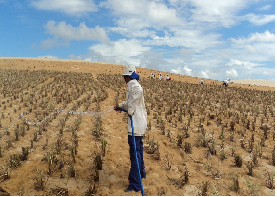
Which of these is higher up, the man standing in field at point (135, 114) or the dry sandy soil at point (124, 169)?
the man standing in field at point (135, 114)

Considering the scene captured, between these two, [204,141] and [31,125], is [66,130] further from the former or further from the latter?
[204,141]

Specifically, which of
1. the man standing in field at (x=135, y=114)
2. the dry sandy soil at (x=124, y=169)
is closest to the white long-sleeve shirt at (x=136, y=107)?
the man standing in field at (x=135, y=114)

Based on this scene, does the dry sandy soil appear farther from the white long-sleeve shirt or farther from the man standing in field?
the white long-sleeve shirt

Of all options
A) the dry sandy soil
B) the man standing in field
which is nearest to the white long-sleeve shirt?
the man standing in field

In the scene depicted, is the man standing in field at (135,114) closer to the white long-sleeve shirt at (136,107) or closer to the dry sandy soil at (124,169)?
the white long-sleeve shirt at (136,107)

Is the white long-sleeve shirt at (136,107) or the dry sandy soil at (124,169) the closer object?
the white long-sleeve shirt at (136,107)

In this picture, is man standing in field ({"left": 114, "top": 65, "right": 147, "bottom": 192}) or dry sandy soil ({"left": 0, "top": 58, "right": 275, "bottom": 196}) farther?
dry sandy soil ({"left": 0, "top": 58, "right": 275, "bottom": 196})

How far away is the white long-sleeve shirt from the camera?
3976mm

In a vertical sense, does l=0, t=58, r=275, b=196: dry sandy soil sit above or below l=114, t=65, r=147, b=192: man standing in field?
below

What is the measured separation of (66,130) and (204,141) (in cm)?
423

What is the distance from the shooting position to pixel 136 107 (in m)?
4.08

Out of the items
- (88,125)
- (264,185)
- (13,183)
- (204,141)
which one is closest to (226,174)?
(264,185)

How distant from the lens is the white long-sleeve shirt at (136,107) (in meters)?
A: 3.98

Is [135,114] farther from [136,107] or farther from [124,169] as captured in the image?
[124,169]
